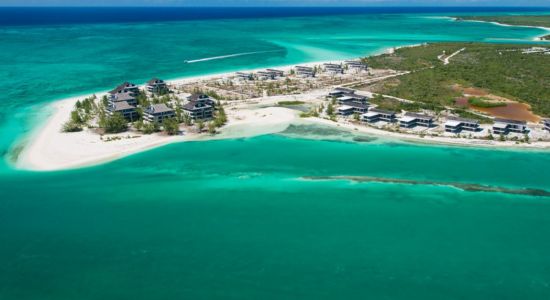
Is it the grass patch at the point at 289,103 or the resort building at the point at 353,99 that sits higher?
the resort building at the point at 353,99

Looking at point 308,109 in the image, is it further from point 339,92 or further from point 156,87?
point 156,87

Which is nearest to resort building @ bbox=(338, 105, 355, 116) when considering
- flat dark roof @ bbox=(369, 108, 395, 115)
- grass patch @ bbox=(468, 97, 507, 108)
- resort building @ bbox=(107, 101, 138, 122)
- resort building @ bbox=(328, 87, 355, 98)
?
flat dark roof @ bbox=(369, 108, 395, 115)

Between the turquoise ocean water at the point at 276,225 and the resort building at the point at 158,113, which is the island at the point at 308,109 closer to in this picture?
the resort building at the point at 158,113

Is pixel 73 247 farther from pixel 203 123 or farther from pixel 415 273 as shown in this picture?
pixel 203 123

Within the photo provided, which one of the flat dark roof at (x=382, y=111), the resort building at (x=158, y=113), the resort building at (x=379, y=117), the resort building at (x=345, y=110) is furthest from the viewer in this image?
the resort building at (x=345, y=110)

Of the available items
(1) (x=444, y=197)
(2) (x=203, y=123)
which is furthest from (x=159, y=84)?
(1) (x=444, y=197)

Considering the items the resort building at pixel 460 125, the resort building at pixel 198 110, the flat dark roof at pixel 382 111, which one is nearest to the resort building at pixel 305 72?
the flat dark roof at pixel 382 111

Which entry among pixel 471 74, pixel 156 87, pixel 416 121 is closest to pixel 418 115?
pixel 416 121
